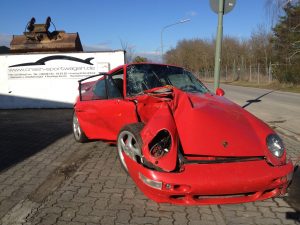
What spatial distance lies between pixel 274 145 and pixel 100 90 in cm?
324

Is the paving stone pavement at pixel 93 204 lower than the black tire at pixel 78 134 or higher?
lower

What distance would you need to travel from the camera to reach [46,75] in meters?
13.6

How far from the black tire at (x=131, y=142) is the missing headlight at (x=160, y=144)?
0.16m

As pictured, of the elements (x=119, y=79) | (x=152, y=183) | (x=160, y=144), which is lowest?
(x=152, y=183)

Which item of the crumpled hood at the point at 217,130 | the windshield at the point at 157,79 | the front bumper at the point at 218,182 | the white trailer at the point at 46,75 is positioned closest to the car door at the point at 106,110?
the windshield at the point at 157,79

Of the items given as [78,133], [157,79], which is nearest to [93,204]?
[157,79]

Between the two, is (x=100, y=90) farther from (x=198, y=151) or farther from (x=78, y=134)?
(x=198, y=151)

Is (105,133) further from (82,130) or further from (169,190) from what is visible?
(169,190)

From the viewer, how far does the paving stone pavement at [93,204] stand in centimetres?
377

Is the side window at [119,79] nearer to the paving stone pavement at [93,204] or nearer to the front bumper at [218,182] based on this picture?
the paving stone pavement at [93,204]

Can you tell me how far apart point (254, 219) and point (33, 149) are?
4373mm

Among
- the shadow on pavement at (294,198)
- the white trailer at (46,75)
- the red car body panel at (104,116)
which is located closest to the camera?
the shadow on pavement at (294,198)

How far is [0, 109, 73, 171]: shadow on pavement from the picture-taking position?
651 cm

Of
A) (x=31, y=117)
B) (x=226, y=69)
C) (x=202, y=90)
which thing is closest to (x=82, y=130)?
(x=202, y=90)
